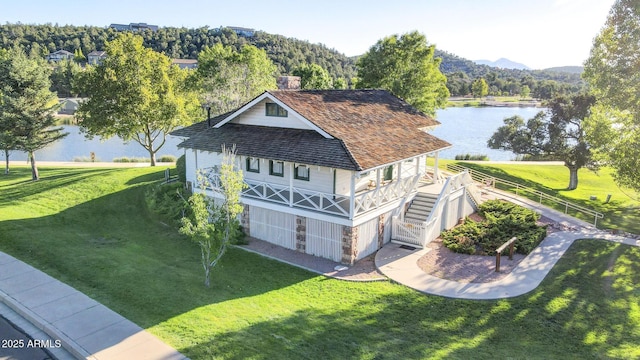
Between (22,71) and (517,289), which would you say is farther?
(22,71)

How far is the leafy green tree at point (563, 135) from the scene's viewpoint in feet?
110

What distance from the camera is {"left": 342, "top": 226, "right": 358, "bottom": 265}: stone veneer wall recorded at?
57.6ft

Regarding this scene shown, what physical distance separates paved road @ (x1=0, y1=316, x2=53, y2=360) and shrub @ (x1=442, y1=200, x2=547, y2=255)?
50.6 feet

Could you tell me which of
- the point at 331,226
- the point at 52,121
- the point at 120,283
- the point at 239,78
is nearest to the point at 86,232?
the point at 120,283

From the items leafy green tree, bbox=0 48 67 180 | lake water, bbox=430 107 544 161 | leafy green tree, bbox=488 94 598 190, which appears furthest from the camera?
lake water, bbox=430 107 544 161

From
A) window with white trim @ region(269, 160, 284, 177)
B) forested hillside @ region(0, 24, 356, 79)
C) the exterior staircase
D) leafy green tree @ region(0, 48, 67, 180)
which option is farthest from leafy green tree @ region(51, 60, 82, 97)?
the exterior staircase

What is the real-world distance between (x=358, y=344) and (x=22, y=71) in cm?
2941

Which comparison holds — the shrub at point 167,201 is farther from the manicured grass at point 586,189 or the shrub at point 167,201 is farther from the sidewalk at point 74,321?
the manicured grass at point 586,189

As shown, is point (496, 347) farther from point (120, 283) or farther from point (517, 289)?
point (120, 283)

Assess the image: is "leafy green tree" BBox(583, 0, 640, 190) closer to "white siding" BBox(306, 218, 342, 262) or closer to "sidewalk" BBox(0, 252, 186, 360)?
"white siding" BBox(306, 218, 342, 262)

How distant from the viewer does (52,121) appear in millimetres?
31219

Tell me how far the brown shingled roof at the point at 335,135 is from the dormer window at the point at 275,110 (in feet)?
2.02

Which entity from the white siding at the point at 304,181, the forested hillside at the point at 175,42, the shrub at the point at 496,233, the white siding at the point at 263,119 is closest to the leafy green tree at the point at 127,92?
the white siding at the point at 263,119

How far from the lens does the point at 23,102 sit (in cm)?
2950
